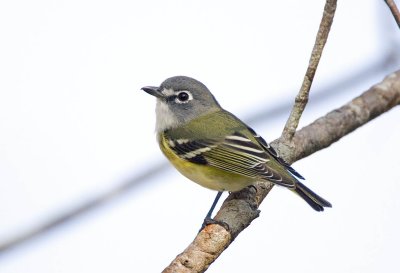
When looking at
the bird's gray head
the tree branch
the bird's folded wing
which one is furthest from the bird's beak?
the tree branch

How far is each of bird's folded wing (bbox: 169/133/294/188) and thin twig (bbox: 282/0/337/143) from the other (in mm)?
374

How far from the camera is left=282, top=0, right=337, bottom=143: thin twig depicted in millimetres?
4598

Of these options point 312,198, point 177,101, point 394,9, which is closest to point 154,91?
point 177,101

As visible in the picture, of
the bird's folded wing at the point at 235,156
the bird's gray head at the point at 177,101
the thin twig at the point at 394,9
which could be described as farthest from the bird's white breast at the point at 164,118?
the thin twig at the point at 394,9

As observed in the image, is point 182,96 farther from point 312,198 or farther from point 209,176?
point 312,198

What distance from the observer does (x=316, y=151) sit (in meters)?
5.54

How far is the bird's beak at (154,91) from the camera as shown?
242 inches

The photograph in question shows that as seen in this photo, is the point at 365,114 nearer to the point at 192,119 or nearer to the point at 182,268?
the point at 192,119

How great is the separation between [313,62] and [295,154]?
95cm

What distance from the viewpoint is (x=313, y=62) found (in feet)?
15.6

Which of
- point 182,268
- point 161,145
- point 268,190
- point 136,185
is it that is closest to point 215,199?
point 268,190

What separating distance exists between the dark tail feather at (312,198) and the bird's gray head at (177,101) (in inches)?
64.1

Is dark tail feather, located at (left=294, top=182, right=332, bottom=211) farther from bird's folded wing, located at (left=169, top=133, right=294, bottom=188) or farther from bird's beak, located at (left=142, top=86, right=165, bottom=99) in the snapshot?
bird's beak, located at (left=142, top=86, right=165, bottom=99)

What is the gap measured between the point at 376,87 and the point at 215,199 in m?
1.88
